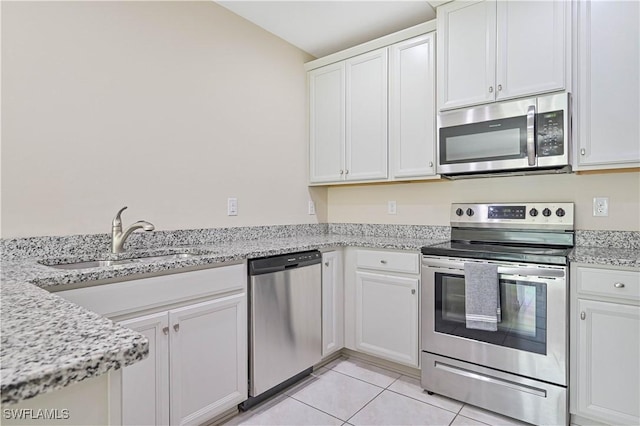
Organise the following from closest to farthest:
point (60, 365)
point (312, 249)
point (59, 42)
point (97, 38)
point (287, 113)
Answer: point (60, 365) → point (59, 42) → point (97, 38) → point (312, 249) → point (287, 113)

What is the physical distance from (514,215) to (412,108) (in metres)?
1.03

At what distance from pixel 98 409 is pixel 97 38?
1.95 metres

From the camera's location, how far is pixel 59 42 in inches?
68.5

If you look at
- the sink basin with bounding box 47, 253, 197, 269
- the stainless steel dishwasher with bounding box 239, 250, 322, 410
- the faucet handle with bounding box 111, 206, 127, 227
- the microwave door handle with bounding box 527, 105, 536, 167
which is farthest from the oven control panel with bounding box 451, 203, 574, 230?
the faucet handle with bounding box 111, 206, 127, 227

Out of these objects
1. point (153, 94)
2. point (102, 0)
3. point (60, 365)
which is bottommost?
point (60, 365)

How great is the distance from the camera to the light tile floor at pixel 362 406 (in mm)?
1928

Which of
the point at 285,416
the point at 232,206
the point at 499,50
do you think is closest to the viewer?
the point at 285,416

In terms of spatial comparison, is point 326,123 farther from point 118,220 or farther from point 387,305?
point 118,220

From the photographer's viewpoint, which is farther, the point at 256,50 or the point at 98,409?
the point at 256,50

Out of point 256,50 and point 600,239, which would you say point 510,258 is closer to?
point 600,239

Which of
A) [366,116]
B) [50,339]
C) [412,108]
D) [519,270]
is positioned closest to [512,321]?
[519,270]

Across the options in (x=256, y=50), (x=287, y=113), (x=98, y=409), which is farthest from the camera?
(x=287, y=113)

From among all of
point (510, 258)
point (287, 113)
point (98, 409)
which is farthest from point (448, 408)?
point (287, 113)

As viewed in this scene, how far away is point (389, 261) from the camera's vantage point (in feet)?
8.03
